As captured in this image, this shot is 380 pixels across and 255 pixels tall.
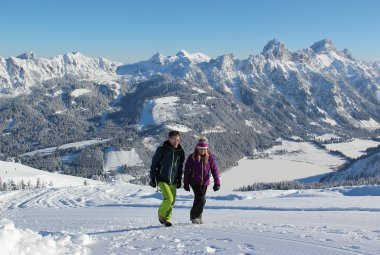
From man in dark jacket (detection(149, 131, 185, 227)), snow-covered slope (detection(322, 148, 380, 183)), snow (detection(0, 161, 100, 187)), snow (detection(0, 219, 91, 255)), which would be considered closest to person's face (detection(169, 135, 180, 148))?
man in dark jacket (detection(149, 131, 185, 227))

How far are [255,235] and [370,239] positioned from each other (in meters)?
2.78

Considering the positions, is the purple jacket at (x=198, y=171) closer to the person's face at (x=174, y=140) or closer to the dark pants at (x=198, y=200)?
the dark pants at (x=198, y=200)

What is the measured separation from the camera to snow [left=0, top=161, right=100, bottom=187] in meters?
135

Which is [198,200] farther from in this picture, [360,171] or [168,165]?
[360,171]

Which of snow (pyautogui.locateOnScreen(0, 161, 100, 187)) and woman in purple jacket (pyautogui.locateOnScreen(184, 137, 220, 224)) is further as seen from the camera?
snow (pyautogui.locateOnScreen(0, 161, 100, 187))

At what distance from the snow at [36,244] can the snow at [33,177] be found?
4805 inches

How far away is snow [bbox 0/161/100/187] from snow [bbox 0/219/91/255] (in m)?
122

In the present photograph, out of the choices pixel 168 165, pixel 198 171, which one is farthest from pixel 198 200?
pixel 168 165

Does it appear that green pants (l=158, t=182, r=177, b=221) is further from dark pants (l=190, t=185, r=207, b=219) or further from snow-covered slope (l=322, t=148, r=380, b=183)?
snow-covered slope (l=322, t=148, r=380, b=183)

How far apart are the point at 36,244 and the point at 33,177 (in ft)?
457

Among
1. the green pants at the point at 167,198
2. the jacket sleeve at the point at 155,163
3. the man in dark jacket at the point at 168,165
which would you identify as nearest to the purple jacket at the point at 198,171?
the man in dark jacket at the point at 168,165

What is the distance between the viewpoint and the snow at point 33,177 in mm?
135000

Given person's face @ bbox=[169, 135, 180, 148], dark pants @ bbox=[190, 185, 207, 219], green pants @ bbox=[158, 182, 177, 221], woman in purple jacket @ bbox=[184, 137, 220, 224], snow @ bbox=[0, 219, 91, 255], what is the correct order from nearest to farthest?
snow @ bbox=[0, 219, 91, 255]
person's face @ bbox=[169, 135, 180, 148]
green pants @ bbox=[158, 182, 177, 221]
woman in purple jacket @ bbox=[184, 137, 220, 224]
dark pants @ bbox=[190, 185, 207, 219]

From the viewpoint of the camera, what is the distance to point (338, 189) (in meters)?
40.5
